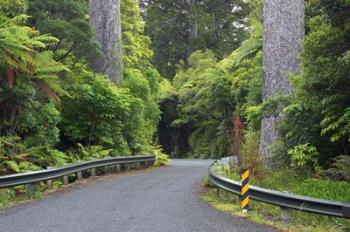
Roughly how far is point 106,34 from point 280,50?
12.0 meters

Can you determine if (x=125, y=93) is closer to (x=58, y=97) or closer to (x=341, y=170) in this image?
(x=58, y=97)

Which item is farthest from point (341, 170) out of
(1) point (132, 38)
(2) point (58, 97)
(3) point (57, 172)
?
(1) point (132, 38)

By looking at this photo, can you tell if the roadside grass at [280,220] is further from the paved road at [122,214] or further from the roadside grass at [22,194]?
the roadside grass at [22,194]

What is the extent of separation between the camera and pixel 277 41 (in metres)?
14.7

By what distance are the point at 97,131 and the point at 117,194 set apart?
29.2ft

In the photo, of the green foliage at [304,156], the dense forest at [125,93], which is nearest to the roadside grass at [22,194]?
the dense forest at [125,93]

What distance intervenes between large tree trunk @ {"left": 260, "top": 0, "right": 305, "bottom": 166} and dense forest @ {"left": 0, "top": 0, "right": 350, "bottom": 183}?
0.45 ft

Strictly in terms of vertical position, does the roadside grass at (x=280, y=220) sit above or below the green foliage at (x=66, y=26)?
below

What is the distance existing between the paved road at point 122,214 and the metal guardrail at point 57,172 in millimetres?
660

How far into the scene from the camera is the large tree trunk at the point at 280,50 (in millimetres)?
14594

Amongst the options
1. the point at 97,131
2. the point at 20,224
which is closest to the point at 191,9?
the point at 97,131

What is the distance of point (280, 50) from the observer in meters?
14.6

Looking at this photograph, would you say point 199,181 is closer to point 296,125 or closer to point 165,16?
point 296,125

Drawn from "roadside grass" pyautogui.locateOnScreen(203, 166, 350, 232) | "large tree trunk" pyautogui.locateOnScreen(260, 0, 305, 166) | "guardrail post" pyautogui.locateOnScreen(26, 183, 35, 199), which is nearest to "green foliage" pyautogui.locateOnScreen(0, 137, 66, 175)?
"guardrail post" pyautogui.locateOnScreen(26, 183, 35, 199)
